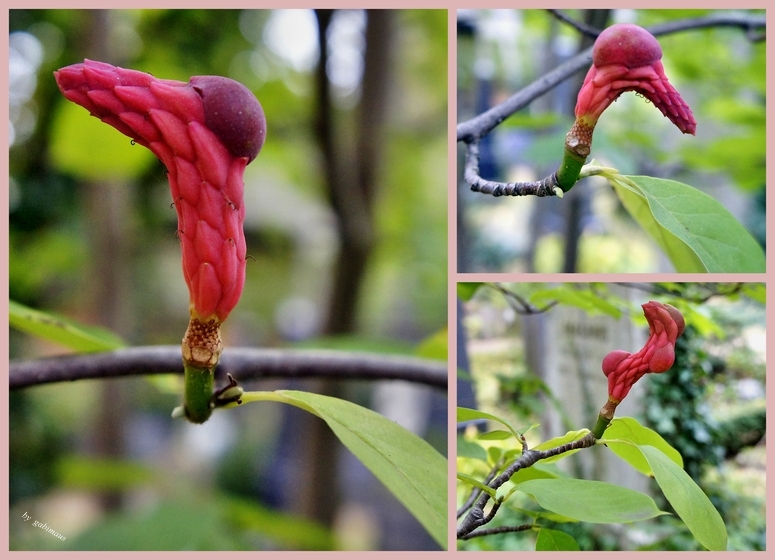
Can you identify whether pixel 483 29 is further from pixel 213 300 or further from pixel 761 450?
pixel 213 300

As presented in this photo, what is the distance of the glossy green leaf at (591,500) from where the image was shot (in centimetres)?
38

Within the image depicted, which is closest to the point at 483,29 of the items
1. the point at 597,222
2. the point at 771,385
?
the point at 597,222

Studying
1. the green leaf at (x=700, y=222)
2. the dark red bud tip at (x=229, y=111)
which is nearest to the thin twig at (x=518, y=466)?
the green leaf at (x=700, y=222)

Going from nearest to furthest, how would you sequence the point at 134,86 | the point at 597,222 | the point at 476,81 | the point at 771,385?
the point at 134,86 < the point at 771,385 < the point at 476,81 < the point at 597,222

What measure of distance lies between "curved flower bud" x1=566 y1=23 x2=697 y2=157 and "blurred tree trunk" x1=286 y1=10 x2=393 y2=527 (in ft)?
2.51

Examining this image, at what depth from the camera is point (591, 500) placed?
0.40 meters

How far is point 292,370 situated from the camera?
21.5 inches

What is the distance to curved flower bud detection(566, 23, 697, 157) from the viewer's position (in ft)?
1.08

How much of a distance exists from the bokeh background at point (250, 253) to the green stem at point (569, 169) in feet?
1.21

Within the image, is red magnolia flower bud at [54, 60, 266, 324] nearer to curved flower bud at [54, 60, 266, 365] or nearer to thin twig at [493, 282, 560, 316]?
curved flower bud at [54, 60, 266, 365]

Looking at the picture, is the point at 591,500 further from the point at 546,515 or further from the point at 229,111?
the point at 229,111

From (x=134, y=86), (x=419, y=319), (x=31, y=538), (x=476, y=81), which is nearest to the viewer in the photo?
(x=134, y=86)

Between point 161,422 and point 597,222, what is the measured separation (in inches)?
72.3

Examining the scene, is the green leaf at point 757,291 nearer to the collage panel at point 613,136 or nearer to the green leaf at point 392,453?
the collage panel at point 613,136
